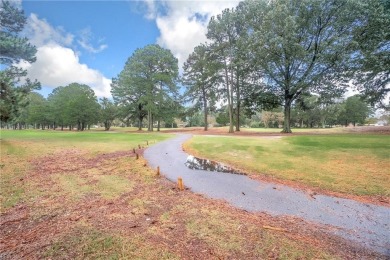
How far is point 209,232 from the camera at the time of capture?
509cm

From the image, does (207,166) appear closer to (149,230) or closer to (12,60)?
(149,230)

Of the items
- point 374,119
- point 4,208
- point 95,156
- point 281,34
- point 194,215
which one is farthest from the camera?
point 374,119

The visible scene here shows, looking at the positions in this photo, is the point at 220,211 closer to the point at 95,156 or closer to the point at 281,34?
the point at 95,156

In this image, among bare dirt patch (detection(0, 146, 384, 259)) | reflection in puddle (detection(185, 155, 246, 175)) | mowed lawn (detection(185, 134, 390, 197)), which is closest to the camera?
bare dirt patch (detection(0, 146, 384, 259))

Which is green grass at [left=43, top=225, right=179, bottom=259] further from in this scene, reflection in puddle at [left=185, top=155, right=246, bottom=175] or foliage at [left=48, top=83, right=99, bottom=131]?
foliage at [left=48, top=83, right=99, bottom=131]

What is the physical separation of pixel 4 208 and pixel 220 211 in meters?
6.31

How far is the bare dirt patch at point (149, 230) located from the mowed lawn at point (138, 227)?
0.06 feet

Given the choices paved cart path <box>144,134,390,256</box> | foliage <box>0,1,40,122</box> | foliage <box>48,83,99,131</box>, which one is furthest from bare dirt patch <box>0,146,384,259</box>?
foliage <box>48,83,99,131</box>

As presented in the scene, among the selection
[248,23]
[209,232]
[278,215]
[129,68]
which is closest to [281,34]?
[248,23]

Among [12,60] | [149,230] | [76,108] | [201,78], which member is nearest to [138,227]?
[149,230]

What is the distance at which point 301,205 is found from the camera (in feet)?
23.0

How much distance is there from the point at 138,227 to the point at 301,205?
4.98 metres

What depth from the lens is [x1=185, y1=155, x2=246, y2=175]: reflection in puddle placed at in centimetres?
1138

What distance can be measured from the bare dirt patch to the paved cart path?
1.69 ft
